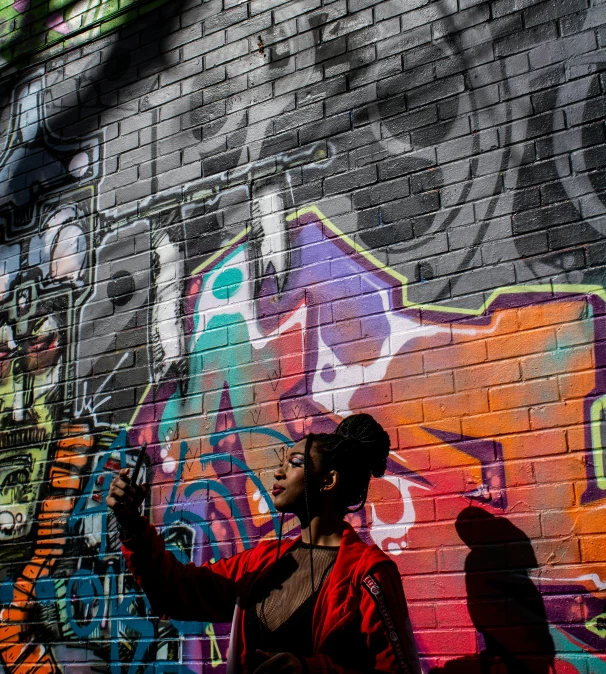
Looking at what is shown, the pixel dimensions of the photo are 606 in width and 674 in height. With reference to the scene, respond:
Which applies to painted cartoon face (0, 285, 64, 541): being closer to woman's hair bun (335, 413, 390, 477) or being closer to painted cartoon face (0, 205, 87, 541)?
painted cartoon face (0, 205, 87, 541)

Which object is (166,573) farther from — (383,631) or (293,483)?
(383,631)

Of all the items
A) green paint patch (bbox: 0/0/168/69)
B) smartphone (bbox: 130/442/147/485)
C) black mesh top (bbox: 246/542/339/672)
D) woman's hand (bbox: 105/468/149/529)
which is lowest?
black mesh top (bbox: 246/542/339/672)

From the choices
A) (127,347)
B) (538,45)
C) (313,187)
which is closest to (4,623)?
(127,347)

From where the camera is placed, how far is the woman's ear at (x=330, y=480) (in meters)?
3.16

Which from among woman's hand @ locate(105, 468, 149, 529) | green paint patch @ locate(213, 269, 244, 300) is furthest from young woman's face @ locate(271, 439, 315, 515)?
green paint patch @ locate(213, 269, 244, 300)

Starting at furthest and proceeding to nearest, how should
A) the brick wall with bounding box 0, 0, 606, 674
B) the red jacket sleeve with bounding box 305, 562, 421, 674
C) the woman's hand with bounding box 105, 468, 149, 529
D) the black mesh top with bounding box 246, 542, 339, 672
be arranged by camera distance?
the brick wall with bounding box 0, 0, 606, 674 < the woman's hand with bounding box 105, 468, 149, 529 < the black mesh top with bounding box 246, 542, 339, 672 < the red jacket sleeve with bounding box 305, 562, 421, 674

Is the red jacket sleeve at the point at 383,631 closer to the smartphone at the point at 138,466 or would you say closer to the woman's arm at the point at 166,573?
the woman's arm at the point at 166,573

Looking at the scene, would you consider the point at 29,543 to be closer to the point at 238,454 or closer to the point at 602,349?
the point at 238,454

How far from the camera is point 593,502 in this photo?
10.5 ft

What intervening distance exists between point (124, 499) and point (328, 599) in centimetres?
85

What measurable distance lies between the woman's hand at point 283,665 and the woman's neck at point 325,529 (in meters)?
0.59

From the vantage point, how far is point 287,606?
301 cm

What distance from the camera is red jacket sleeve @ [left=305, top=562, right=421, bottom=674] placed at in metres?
2.66

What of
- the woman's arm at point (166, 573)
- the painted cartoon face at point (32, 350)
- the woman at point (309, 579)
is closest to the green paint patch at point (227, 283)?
the painted cartoon face at point (32, 350)
